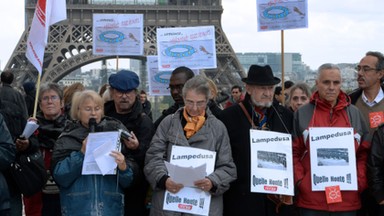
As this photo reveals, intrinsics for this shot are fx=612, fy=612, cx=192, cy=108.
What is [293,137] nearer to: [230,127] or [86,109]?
[230,127]

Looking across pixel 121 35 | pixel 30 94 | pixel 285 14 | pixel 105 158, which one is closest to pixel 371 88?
pixel 105 158

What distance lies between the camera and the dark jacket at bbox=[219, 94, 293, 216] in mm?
5219

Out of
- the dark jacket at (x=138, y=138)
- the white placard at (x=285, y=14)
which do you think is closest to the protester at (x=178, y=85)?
the dark jacket at (x=138, y=138)

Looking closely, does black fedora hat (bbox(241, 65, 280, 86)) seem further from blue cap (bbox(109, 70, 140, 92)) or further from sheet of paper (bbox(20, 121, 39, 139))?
sheet of paper (bbox(20, 121, 39, 139))

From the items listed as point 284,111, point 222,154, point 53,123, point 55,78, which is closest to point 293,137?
point 284,111

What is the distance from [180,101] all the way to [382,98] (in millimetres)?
1927

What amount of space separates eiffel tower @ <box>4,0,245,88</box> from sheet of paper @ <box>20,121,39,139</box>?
26.6 metres

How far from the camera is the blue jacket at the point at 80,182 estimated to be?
4.94 meters

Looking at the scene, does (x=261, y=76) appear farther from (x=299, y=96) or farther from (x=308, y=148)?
(x=299, y=96)

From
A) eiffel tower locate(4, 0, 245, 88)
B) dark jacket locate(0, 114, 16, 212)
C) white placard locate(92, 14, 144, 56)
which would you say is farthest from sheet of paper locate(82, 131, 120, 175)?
eiffel tower locate(4, 0, 245, 88)

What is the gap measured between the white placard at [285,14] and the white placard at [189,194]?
4281 millimetres

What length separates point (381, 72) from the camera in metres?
5.75

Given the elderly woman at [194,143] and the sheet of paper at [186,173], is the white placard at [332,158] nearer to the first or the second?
the elderly woman at [194,143]

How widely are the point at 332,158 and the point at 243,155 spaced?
0.75m
